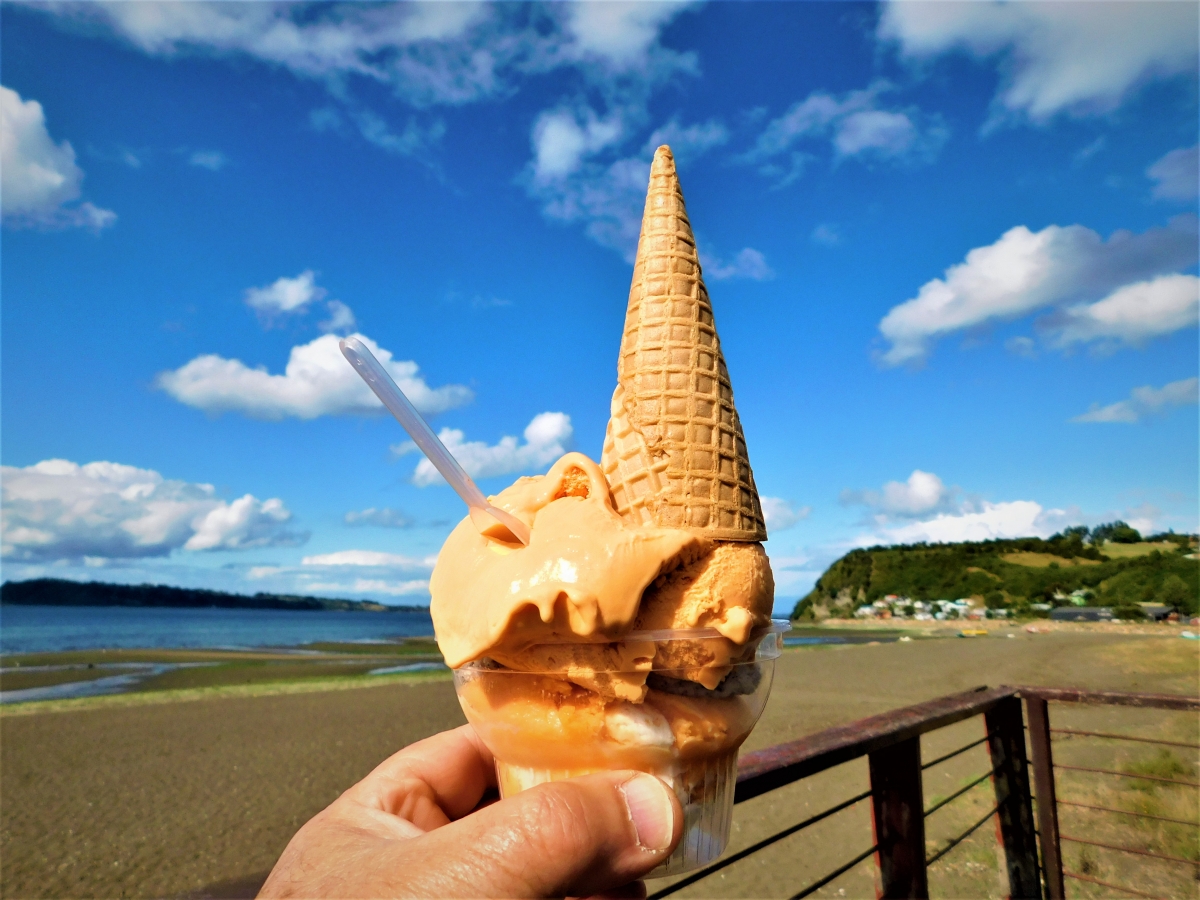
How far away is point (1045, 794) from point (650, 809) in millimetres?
3039

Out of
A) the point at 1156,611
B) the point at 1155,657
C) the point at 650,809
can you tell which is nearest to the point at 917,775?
the point at 650,809

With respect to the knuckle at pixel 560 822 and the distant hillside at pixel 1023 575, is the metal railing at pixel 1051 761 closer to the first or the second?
the knuckle at pixel 560 822

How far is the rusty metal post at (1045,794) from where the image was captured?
122 inches

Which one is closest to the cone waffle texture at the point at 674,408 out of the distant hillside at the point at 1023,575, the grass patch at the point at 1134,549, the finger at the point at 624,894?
the finger at the point at 624,894

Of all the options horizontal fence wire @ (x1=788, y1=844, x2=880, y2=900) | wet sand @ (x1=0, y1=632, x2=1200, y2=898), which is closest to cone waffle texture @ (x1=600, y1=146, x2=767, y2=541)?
wet sand @ (x1=0, y1=632, x2=1200, y2=898)

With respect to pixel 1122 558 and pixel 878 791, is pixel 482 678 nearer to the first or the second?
pixel 878 791

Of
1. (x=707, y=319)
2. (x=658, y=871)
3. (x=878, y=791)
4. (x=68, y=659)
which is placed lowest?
(x=68, y=659)

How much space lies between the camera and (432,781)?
1570 millimetres

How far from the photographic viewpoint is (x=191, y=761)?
9711 mm

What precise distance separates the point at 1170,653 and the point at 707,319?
2252 cm

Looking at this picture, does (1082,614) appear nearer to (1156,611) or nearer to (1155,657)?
(1156,611)

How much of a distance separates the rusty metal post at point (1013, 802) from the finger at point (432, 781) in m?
2.49

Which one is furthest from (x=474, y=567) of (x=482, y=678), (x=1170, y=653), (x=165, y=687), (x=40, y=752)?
(x=1170, y=653)

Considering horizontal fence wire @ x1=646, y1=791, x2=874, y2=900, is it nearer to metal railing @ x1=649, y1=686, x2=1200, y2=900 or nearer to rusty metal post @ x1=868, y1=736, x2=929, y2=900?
metal railing @ x1=649, y1=686, x2=1200, y2=900
